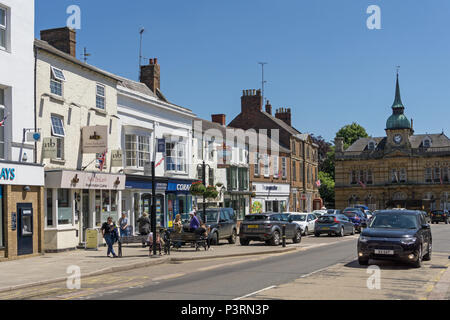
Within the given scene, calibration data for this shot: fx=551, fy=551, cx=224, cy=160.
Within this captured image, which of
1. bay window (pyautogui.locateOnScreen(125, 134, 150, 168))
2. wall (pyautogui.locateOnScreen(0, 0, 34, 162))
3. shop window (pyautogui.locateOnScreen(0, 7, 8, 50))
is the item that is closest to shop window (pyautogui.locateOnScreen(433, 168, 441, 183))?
bay window (pyautogui.locateOnScreen(125, 134, 150, 168))

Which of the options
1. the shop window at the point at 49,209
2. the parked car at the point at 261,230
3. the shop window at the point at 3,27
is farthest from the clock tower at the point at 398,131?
the shop window at the point at 3,27

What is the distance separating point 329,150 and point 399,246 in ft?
282

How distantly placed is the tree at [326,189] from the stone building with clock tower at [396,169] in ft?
16.7

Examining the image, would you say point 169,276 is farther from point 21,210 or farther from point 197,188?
point 197,188

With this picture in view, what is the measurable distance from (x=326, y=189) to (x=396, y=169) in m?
13.1

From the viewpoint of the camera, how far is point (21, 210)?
21.4m

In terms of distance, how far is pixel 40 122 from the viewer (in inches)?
898

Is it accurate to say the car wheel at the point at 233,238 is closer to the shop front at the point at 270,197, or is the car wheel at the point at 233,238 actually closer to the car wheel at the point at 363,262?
the car wheel at the point at 363,262

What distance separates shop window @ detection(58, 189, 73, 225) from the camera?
2388 centimetres

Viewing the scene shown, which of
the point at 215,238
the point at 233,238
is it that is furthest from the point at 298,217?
the point at 215,238

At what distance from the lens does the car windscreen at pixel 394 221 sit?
17125mm

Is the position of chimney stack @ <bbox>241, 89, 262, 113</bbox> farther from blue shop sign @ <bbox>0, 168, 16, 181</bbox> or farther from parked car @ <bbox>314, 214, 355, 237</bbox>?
blue shop sign @ <bbox>0, 168, 16, 181</bbox>

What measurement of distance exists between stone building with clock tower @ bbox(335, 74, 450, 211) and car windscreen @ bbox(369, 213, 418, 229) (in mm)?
63384
